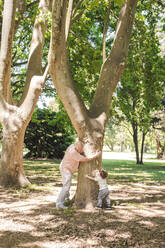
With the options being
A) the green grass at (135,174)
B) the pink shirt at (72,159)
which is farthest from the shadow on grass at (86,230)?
the green grass at (135,174)

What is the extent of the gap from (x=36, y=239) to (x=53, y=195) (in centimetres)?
371

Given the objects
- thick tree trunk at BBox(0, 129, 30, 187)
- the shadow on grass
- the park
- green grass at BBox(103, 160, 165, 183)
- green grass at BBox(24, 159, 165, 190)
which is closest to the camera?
the shadow on grass

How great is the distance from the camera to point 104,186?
595 cm

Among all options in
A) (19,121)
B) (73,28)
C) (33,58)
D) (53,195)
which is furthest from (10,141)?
(73,28)

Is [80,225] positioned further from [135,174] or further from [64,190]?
[135,174]

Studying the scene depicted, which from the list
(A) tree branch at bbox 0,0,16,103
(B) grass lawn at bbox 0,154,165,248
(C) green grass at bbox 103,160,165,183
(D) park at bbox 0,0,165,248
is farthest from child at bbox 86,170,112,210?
(C) green grass at bbox 103,160,165,183

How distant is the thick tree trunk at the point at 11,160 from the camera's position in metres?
9.03

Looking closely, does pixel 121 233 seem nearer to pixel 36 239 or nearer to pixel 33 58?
pixel 36 239

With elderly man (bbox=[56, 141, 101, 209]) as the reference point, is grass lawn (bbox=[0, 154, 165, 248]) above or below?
below

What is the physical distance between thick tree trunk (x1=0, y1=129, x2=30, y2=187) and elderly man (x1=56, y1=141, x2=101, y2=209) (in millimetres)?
Answer: 3524

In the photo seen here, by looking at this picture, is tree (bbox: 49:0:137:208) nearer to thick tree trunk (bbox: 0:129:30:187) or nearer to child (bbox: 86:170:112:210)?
child (bbox: 86:170:112:210)

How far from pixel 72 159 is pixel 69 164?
151 mm

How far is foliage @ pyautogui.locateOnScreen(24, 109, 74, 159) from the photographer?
2594 centimetres

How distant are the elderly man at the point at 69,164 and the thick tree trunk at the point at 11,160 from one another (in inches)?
139
